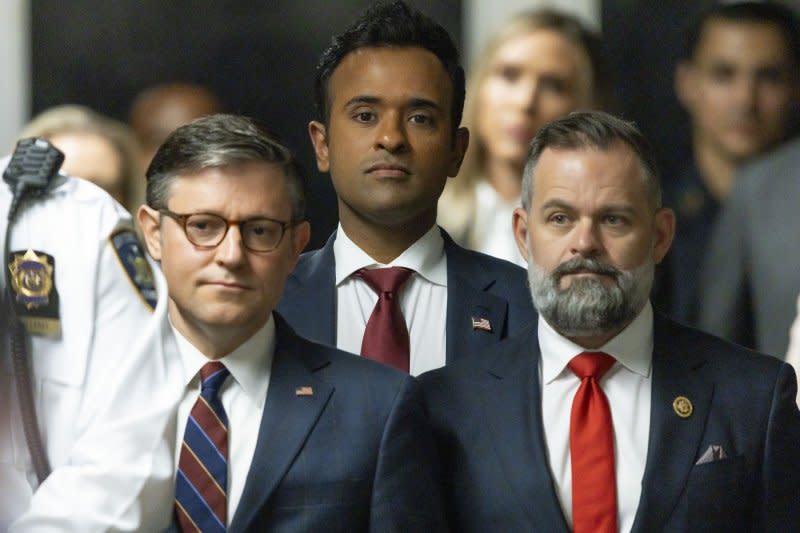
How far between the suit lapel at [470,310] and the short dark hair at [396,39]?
0.31m

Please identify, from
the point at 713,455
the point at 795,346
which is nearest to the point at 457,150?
the point at 713,455

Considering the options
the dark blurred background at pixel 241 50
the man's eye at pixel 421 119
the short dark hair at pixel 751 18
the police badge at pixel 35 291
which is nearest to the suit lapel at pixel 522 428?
the man's eye at pixel 421 119

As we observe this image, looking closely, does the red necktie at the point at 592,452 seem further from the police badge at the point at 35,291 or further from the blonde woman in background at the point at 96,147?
the blonde woman in background at the point at 96,147

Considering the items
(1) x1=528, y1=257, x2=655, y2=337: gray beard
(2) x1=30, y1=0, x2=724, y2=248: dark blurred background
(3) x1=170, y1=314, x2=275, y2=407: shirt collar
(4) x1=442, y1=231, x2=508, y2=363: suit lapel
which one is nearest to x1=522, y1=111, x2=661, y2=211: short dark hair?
(1) x1=528, y1=257, x2=655, y2=337: gray beard

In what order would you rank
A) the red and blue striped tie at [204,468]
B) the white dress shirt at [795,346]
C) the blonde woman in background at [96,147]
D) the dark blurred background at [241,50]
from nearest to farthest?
the red and blue striped tie at [204,468] → the white dress shirt at [795,346] → the blonde woman in background at [96,147] → the dark blurred background at [241,50]

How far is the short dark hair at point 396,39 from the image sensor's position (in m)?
3.03

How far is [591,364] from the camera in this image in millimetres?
2676

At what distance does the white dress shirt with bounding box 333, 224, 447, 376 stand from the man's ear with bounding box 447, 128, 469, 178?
5.1 inches

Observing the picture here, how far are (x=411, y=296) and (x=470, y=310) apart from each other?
13 cm

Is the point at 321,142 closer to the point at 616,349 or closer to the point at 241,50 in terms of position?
the point at 616,349

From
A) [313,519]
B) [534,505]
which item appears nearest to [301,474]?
[313,519]

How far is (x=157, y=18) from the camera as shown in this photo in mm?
4957

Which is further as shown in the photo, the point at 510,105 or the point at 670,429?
the point at 510,105

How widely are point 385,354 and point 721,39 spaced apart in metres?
2.32
